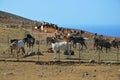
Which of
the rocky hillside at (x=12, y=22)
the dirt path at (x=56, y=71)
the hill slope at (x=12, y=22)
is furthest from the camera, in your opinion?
the hill slope at (x=12, y=22)

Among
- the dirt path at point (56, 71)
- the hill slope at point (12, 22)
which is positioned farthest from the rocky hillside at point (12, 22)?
the dirt path at point (56, 71)

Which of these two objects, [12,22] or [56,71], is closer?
[56,71]

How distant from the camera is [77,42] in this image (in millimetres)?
42781

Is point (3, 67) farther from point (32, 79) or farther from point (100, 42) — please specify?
point (100, 42)

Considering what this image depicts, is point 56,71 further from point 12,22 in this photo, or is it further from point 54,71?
point 12,22

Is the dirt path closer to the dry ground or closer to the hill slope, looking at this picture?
the dry ground

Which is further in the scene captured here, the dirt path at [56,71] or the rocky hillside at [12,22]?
the rocky hillside at [12,22]

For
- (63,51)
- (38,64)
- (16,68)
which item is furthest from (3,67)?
(63,51)

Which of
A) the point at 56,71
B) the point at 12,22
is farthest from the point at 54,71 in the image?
the point at 12,22

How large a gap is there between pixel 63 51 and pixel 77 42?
6.15 m

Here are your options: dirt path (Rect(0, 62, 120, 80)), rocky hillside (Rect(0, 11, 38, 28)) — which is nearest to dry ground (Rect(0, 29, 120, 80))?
dirt path (Rect(0, 62, 120, 80))

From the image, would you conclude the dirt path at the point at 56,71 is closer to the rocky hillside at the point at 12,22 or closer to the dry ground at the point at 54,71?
the dry ground at the point at 54,71

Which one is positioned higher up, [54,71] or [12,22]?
[12,22]

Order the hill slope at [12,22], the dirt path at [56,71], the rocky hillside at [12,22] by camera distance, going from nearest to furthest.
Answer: the dirt path at [56,71], the rocky hillside at [12,22], the hill slope at [12,22]
